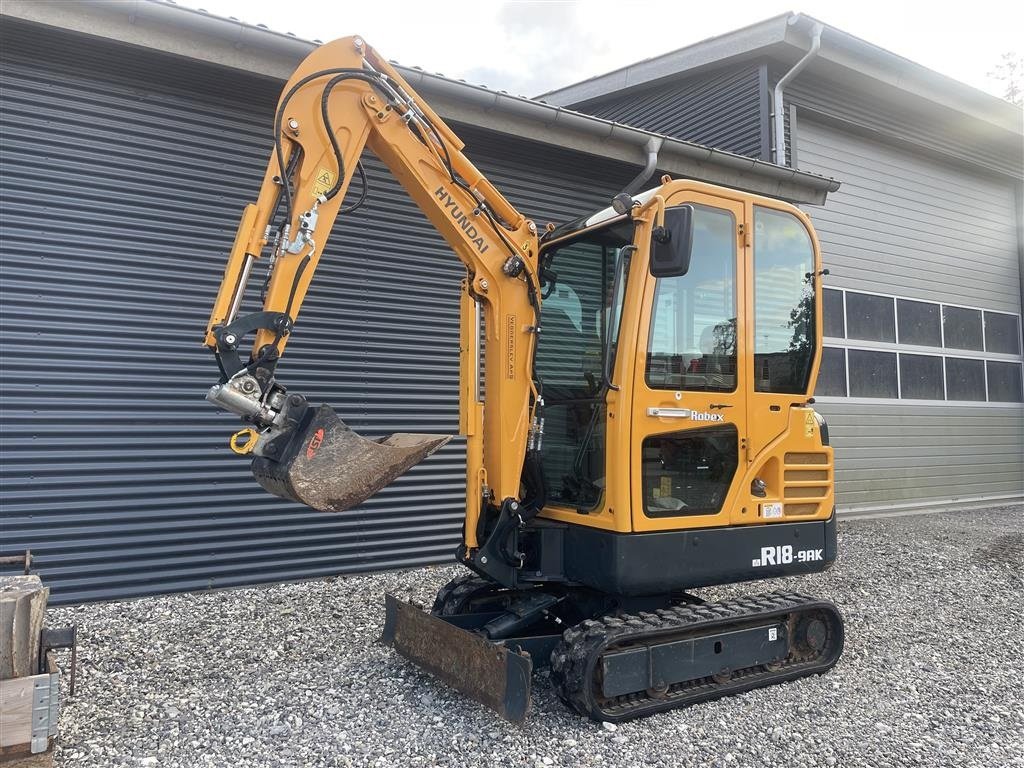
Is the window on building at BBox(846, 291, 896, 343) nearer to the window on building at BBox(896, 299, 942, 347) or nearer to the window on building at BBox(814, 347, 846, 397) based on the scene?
the window on building at BBox(896, 299, 942, 347)

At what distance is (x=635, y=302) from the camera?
3.79m

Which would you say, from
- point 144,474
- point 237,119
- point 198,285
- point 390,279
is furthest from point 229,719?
point 237,119

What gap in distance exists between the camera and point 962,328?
11406 mm

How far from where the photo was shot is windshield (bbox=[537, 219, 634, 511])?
393cm

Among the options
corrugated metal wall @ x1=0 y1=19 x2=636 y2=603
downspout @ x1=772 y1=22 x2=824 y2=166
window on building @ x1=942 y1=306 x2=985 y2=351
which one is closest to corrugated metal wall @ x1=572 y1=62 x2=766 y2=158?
downspout @ x1=772 y1=22 x2=824 y2=166

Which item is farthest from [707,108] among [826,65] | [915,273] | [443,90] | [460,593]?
[460,593]

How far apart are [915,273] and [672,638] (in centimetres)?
915

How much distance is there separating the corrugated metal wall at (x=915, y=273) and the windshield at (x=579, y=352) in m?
6.30

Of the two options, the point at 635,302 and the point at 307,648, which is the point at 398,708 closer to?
the point at 307,648

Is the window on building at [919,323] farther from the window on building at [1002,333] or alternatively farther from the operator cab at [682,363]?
the operator cab at [682,363]

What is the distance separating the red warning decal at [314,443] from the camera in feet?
10.6

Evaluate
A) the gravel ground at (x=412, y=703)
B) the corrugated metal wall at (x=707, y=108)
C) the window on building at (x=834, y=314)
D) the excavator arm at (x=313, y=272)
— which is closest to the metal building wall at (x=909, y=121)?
the corrugated metal wall at (x=707, y=108)

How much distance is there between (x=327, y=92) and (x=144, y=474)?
131 inches

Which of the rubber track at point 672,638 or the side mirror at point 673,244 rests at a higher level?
the side mirror at point 673,244
